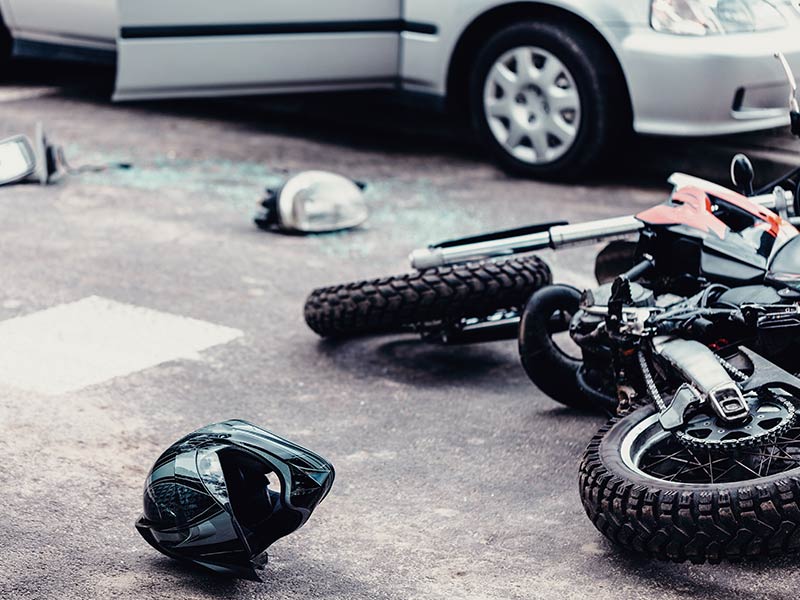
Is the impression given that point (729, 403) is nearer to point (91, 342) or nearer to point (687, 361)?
point (687, 361)

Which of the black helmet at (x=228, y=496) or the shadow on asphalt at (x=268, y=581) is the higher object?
the black helmet at (x=228, y=496)

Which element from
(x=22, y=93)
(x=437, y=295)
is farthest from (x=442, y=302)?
(x=22, y=93)

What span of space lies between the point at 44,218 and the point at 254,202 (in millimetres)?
1014

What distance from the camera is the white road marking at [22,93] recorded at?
8.95 m

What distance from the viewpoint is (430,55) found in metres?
7.13

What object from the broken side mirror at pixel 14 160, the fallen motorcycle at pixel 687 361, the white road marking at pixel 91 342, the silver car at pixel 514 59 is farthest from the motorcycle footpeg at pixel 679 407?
the silver car at pixel 514 59

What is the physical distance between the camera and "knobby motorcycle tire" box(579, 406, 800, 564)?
2.75 meters

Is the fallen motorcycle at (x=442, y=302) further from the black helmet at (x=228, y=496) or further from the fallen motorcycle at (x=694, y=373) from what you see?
the black helmet at (x=228, y=496)

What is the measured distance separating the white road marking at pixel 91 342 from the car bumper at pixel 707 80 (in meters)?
2.70

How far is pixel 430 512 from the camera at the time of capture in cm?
333

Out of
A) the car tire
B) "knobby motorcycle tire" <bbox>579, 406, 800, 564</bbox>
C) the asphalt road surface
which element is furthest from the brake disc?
the car tire

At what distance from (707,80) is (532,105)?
966 mm

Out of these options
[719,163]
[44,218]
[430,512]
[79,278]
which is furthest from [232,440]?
[719,163]

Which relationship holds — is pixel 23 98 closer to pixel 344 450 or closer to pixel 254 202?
pixel 254 202
